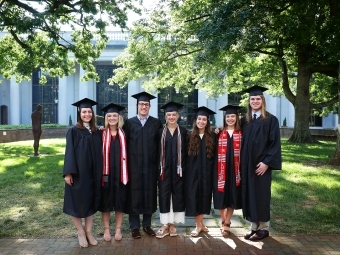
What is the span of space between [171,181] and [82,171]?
1221mm

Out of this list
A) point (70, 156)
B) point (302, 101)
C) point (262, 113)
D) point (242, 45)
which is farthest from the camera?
point (302, 101)

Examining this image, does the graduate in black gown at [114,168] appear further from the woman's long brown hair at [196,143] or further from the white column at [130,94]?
the white column at [130,94]

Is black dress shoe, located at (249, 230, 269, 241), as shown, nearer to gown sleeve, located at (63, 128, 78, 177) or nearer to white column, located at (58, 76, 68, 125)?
gown sleeve, located at (63, 128, 78, 177)

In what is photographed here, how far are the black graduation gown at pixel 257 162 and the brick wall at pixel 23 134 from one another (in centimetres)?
2094

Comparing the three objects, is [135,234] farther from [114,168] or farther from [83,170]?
[83,170]

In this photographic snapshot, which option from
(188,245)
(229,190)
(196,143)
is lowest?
(188,245)

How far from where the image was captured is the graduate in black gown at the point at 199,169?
4.87 m

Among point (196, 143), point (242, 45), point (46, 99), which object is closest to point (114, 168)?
point (196, 143)

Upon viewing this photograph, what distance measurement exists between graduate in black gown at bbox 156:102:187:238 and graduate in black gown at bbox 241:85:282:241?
85cm

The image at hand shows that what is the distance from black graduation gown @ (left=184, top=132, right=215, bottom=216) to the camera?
16.0 feet

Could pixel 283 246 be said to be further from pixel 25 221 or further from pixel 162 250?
pixel 25 221

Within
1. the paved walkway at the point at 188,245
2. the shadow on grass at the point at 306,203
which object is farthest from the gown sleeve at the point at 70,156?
the shadow on grass at the point at 306,203

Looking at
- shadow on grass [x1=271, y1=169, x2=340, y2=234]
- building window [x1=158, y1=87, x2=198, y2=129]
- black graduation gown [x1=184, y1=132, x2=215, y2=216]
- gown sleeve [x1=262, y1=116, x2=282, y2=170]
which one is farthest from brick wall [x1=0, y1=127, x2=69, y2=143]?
gown sleeve [x1=262, y1=116, x2=282, y2=170]

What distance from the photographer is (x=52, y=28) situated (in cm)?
1410
